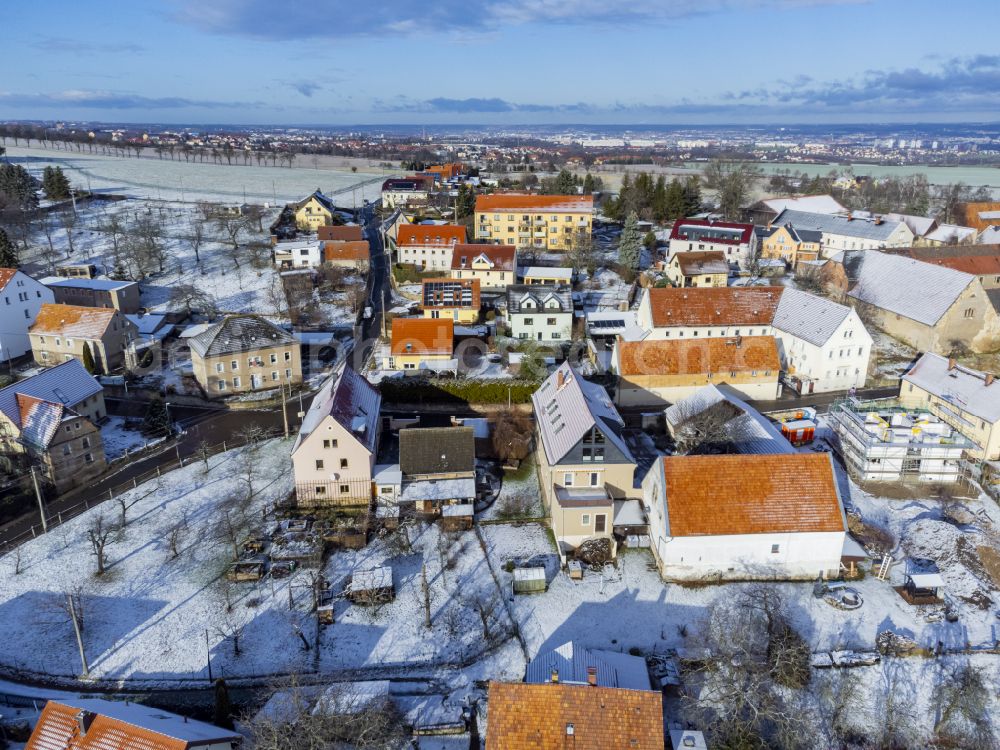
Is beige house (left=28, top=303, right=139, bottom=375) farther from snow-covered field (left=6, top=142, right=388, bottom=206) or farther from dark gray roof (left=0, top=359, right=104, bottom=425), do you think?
snow-covered field (left=6, top=142, right=388, bottom=206)

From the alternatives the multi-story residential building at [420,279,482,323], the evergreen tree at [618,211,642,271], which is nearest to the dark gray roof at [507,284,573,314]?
the multi-story residential building at [420,279,482,323]

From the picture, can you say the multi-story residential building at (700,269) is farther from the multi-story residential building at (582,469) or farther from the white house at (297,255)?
the white house at (297,255)

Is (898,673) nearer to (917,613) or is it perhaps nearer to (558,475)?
(917,613)

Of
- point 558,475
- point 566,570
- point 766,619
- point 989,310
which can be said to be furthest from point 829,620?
point 989,310

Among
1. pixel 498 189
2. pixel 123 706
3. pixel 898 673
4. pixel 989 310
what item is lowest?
pixel 898 673

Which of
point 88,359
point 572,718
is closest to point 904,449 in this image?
point 572,718

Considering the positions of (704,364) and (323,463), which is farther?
(704,364)
